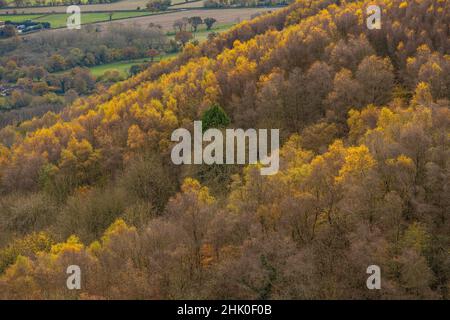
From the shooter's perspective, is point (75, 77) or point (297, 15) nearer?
point (297, 15)

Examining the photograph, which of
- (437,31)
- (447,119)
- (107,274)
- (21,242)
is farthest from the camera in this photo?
(437,31)

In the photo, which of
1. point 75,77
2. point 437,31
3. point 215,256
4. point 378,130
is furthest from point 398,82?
point 75,77

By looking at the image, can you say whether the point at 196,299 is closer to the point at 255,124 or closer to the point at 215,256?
the point at 215,256

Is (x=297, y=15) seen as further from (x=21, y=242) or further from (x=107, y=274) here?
(x=107, y=274)

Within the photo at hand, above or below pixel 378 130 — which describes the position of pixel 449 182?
below

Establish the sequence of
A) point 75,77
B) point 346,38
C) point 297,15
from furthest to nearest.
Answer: point 75,77
point 297,15
point 346,38
